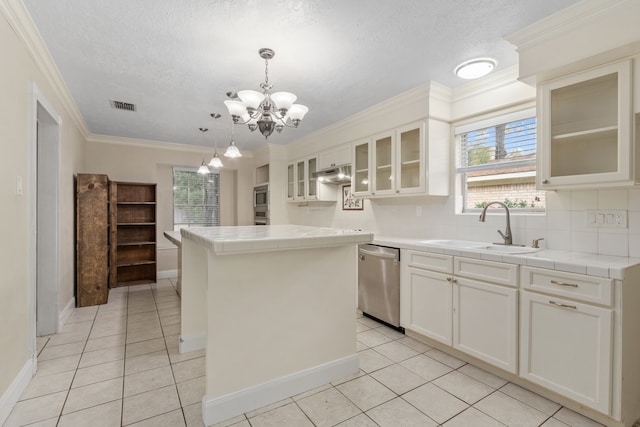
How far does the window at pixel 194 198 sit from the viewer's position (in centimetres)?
573

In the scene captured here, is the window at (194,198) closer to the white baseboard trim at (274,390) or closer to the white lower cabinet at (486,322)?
the white baseboard trim at (274,390)

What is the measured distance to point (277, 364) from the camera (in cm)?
196

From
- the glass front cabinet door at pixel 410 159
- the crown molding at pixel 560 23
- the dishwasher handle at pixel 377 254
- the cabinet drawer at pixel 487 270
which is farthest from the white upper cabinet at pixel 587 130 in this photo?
the dishwasher handle at pixel 377 254

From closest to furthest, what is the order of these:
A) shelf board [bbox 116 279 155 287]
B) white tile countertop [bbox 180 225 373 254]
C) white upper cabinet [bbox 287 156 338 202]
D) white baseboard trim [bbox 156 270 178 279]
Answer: white tile countertop [bbox 180 225 373 254], white upper cabinet [bbox 287 156 338 202], shelf board [bbox 116 279 155 287], white baseboard trim [bbox 156 270 178 279]

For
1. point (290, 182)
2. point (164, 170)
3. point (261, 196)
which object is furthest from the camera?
point (261, 196)

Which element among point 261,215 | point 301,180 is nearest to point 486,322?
point 301,180

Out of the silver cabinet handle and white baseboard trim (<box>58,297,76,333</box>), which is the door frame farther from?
the silver cabinet handle

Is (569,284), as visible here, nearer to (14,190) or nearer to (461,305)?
(461,305)

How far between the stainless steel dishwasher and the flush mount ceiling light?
165 centimetres

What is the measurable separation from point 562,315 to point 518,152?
1.47m

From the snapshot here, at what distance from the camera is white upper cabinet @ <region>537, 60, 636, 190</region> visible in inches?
72.1

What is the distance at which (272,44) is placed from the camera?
2.22 m

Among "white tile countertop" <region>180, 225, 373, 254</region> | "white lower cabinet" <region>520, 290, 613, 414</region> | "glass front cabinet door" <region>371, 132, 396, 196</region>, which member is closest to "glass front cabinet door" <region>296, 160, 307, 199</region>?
"glass front cabinet door" <region>371, 132, 396, 196</region>

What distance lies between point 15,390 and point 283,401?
164 cm
